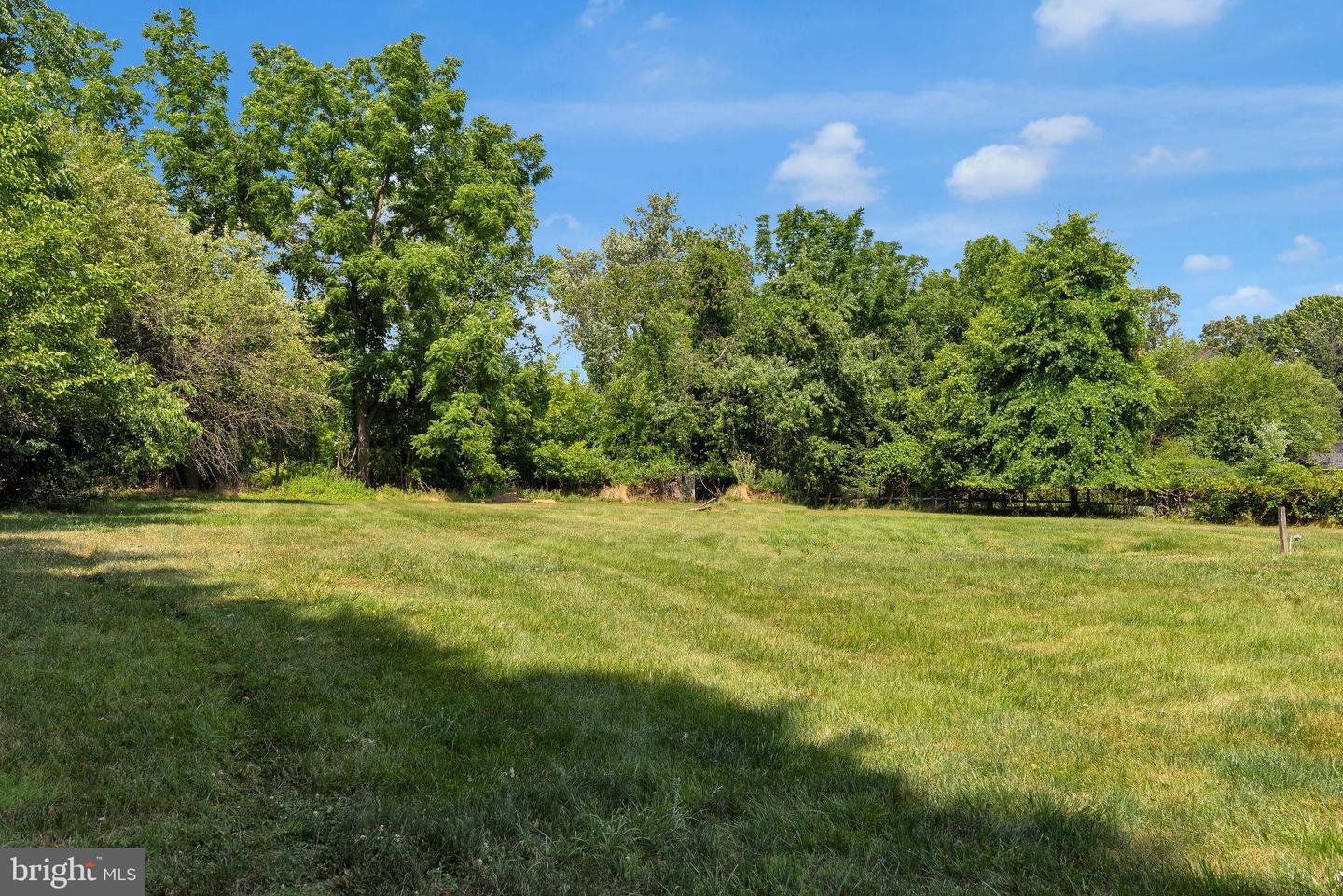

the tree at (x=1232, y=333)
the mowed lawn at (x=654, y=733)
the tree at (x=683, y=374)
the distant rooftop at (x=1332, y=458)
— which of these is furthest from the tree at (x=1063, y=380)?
the tree at (x=1232, y=333)

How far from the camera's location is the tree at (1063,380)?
3625cm

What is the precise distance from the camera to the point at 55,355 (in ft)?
50.0

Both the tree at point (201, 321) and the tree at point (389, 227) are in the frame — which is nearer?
the tree at point (201, 321)

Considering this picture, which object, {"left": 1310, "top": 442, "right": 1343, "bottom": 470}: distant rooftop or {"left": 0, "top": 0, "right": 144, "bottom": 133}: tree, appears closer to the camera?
{"left": 0, "top": 0, "right": 144, "bottom": 133}: tree

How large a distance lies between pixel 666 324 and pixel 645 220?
2914 centimetres

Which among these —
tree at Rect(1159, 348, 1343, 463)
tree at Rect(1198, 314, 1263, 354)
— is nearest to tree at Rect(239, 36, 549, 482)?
tree at Rect(1159, 348, 1343, 463)

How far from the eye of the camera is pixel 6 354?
1545cm

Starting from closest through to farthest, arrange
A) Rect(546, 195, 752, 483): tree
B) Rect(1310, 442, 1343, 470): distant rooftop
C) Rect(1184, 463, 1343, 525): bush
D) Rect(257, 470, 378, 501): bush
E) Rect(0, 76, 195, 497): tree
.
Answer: Rect(0, 76, 195, 497): tree < Rect(1184, 463, 1343, 525): bush < Rect(257, 470, 378, 501): bush < Rect(546, 195, 752, 483): tree < Rect(1310, 442, 1343, 470): distant rooftop

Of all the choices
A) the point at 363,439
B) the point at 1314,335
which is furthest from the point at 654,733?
the point at 1314,335

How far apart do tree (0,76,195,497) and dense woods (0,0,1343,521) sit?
10 cm

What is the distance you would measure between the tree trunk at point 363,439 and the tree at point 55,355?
16.7 meters

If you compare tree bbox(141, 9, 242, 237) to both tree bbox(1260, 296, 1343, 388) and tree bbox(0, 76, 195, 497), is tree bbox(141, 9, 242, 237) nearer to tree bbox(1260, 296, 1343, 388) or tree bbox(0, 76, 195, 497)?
tree bbox(0, 76, 195, 497)

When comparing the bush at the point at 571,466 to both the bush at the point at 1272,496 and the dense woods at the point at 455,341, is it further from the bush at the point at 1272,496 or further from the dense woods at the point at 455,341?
the bush at the point at 1272,496

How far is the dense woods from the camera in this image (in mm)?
21578
